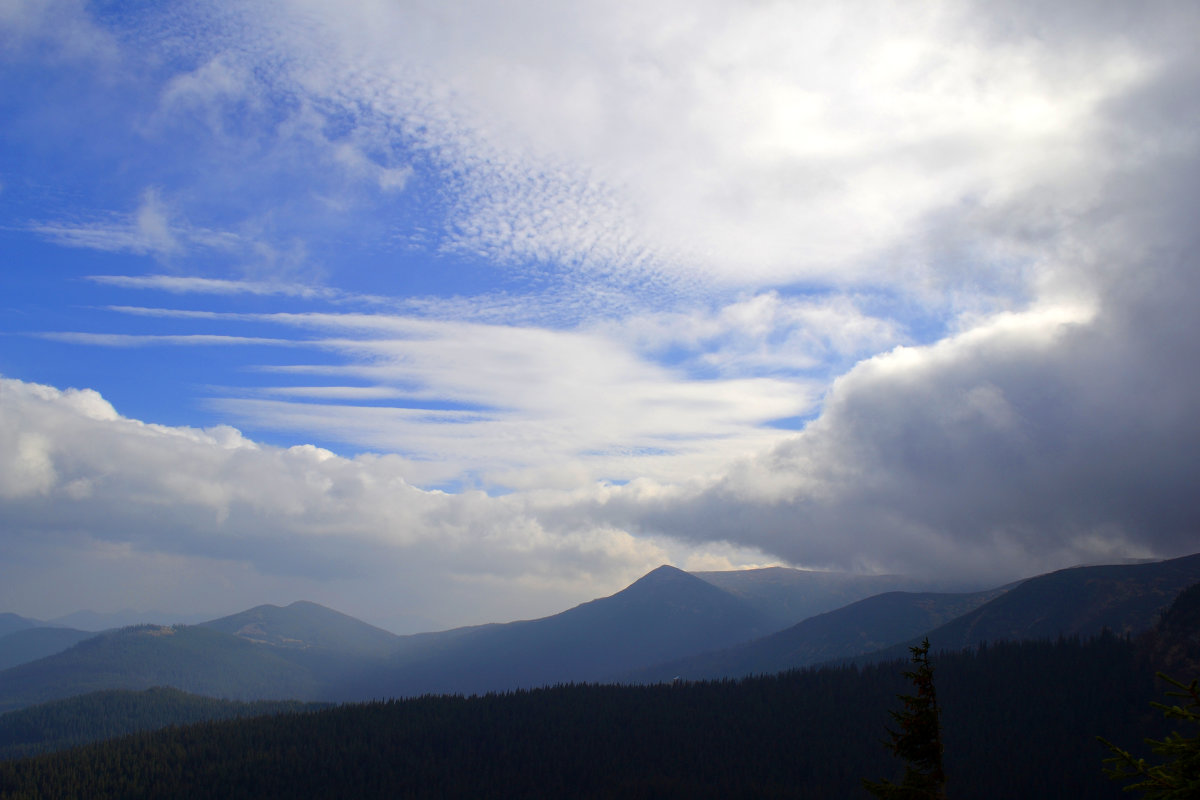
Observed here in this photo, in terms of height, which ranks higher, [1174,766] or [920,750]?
[1174,766]

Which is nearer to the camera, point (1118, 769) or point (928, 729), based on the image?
point (1118, 769)

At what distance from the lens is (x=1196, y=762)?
2723 centimetres

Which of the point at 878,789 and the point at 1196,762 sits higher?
the point at 1196,762

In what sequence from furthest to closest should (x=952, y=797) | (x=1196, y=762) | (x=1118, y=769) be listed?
(x=952, y=797), (x=1118, y=769), (x=1196, y=762)

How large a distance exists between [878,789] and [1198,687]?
47.5 ft

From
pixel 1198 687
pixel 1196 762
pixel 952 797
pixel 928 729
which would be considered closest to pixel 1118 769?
pixel 1196 762

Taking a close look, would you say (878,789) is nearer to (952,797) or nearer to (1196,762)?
(1196,762)

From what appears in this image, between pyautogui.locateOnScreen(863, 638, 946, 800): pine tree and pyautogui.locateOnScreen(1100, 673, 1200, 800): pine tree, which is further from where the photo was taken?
pyautogui.locateOnScreen(863, 638, 946, 800): pine tree

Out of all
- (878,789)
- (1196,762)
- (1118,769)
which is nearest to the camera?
(1196,762)

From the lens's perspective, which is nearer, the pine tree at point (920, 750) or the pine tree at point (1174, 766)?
the pine tree at point (1174, 766)

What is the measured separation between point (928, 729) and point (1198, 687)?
1137 cm

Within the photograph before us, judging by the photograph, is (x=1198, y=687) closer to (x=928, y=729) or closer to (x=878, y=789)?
(x=928, y=729)

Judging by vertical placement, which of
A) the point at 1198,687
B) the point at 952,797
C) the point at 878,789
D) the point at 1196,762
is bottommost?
the point at 952,797

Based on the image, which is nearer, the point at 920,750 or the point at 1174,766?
the point at 1174,766
